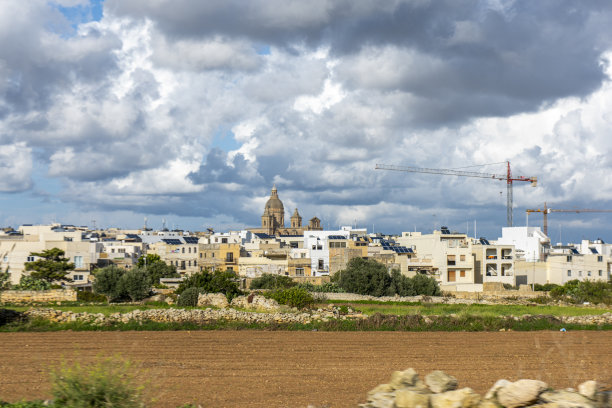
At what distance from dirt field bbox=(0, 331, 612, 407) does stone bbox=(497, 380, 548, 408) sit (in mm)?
3001

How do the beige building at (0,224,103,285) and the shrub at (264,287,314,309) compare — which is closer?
the shrub at (264,287,314,309)

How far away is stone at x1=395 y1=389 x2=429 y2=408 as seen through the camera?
318 inches

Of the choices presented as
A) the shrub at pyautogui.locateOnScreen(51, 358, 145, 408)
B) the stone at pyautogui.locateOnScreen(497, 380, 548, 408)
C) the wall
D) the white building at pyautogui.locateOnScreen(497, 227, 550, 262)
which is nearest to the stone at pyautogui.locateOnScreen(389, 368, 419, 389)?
the stone at pyautogui.locateOnScreen(497, 380, 548, 408)

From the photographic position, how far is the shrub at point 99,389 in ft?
27.9

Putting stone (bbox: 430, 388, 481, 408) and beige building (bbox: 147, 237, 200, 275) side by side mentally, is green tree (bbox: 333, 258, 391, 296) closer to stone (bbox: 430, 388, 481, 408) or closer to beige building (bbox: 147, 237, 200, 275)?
Answer: beige building (bbox: 147, 237, 200, 275)

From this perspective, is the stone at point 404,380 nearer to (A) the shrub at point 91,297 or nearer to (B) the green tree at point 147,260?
(A) the shrub at point 91,297

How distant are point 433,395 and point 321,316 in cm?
2168

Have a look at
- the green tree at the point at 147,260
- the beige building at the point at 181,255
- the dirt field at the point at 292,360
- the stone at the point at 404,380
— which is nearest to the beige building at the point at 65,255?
the green tree at the point at 147,260

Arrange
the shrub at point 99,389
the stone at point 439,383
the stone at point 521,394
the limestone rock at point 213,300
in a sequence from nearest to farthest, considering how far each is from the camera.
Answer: the stone at point 521,394 → the shrub at point 99,389 → the stone at point 439,383 → the limestone rock at point 213,300

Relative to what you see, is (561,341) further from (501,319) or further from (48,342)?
(48,342)

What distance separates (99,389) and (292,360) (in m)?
9.97

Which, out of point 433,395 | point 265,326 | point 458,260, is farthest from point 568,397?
point 458,260

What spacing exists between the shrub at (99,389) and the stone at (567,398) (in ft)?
17.1

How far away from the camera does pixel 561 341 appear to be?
78.6ft
